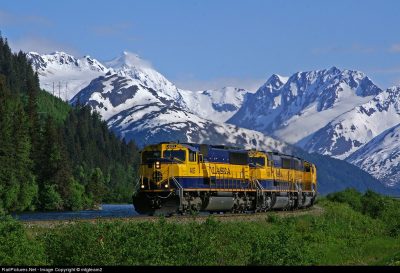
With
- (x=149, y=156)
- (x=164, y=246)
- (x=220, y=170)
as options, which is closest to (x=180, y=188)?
(x=149, y=156)

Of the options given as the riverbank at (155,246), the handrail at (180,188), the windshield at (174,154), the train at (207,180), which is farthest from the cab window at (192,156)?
the riverbank at (155,246)

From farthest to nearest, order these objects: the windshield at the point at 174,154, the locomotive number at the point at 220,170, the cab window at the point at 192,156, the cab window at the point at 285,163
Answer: the cab window at the point at 285,163 → the locomotive number at the point at 220,170 → the cab window at the point at 192,156 → the windshield at the point at 174,154

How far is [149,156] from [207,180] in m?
5.76

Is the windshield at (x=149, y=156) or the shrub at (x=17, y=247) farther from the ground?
the windshield at (x=149, y=156)

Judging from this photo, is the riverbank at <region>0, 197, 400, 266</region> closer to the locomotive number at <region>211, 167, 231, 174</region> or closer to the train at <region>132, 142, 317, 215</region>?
the train at <region>132, 142, 317, 215</region>

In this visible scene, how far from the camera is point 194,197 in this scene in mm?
65188

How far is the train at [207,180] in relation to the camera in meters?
62.4

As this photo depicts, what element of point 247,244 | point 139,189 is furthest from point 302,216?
point 247,244

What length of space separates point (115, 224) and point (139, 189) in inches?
762

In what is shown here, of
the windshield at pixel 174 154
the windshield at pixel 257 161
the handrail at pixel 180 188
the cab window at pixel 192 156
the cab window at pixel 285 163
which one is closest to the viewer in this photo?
the handrail at pixel 180 188

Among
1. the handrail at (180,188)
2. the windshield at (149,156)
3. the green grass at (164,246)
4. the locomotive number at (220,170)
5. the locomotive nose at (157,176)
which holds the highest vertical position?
the windshield at (149,156)

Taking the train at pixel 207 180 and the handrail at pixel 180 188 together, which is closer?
the handrail at pixel 180 188

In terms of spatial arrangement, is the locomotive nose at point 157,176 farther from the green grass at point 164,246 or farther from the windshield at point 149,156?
the green grass at point 164,246

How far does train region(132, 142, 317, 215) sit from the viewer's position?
2458 inches
